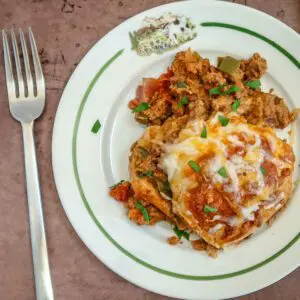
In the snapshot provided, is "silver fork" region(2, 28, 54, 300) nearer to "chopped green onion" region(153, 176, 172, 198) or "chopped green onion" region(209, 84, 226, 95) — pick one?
"chopped green onion" region(153, 176, 172, 198)

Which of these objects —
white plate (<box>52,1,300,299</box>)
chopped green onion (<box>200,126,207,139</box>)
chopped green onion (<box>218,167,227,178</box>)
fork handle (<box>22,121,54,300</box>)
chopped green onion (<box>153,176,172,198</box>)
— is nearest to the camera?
chopped green onion (<box>218,167,227,178</box>)

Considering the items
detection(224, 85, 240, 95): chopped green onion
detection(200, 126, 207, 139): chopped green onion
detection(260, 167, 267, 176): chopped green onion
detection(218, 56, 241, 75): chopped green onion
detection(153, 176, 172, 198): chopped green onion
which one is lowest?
detection(260, 167, 267, 176): chopped green onion

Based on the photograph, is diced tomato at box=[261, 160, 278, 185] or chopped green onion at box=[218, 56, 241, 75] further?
chopped green onion at box=[218, 56, 241, 75]

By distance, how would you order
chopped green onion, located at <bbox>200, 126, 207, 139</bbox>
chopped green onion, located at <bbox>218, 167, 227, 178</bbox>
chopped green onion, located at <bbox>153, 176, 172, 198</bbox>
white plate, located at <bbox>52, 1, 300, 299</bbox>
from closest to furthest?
chopped green onion, located at <bbox>218, 167, 227, 178</bbox> → chopped green onion, located at <bbox>200, 126, 207, 139</bbox> → chopped green onion, located at <bbox>153, 176, 172, 198</bbox> → white plate, located at <bbox>52, 1, 300, 299</bbox>

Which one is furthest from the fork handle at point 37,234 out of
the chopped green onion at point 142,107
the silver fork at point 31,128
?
the chopped green onion at point 142,107

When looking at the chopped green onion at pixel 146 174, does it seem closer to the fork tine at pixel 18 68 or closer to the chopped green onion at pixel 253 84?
the chopped green onion at pixel 253 84

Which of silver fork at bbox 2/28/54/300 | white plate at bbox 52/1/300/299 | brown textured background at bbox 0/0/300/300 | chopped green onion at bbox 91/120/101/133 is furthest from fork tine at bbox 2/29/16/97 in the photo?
chopped green onion at bbox 91/120/101/133
